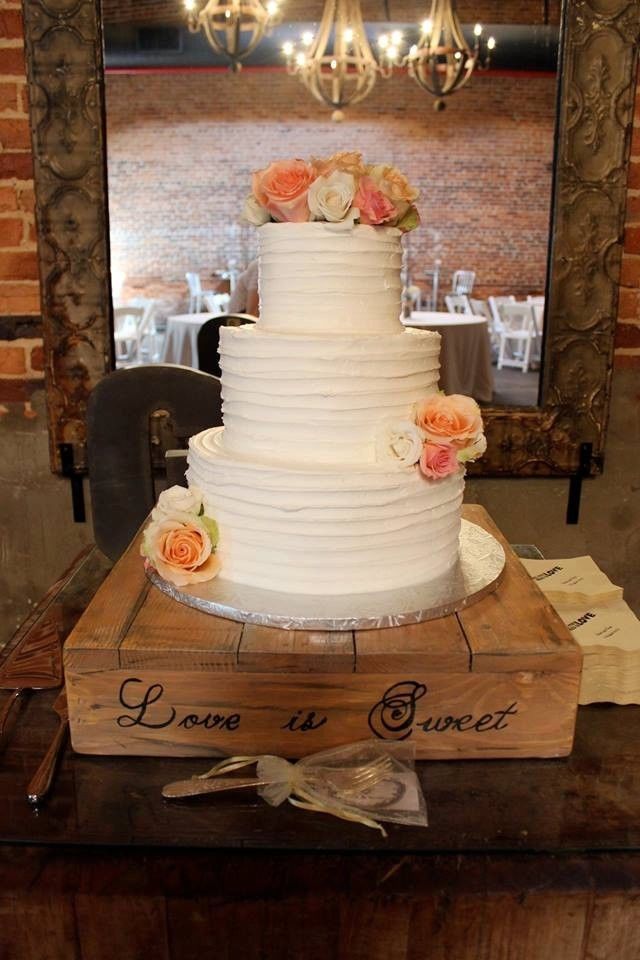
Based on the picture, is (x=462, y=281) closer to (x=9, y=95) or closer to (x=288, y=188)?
(x=9, y=95)

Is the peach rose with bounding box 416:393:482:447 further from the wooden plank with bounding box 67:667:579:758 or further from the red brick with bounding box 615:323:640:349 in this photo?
the red brick with bounding box 615:323:640:349

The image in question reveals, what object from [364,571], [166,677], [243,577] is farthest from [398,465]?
[166,677]

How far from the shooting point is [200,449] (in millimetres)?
1261

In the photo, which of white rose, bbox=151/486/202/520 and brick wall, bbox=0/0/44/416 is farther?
brick wall, bbox=0/0/44/416

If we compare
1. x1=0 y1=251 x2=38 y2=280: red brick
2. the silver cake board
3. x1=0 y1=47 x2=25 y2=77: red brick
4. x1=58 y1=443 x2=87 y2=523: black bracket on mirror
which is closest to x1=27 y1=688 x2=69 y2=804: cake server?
the silver cake board

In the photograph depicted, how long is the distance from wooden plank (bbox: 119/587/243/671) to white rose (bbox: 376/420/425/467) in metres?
0.34

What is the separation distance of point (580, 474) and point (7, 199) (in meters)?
2.01

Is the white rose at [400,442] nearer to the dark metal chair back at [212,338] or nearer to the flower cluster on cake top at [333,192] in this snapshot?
the flower cluster on cake top at [333,192]

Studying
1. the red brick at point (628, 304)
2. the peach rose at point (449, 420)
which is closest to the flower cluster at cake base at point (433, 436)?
the peach rose at point (449, 420)

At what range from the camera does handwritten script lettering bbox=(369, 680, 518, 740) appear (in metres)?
1.04

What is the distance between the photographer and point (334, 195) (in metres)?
1.16

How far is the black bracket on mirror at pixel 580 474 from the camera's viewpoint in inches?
98.9

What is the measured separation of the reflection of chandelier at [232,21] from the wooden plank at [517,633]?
2.24 meters

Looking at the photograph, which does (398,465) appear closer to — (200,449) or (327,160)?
(200,449)
